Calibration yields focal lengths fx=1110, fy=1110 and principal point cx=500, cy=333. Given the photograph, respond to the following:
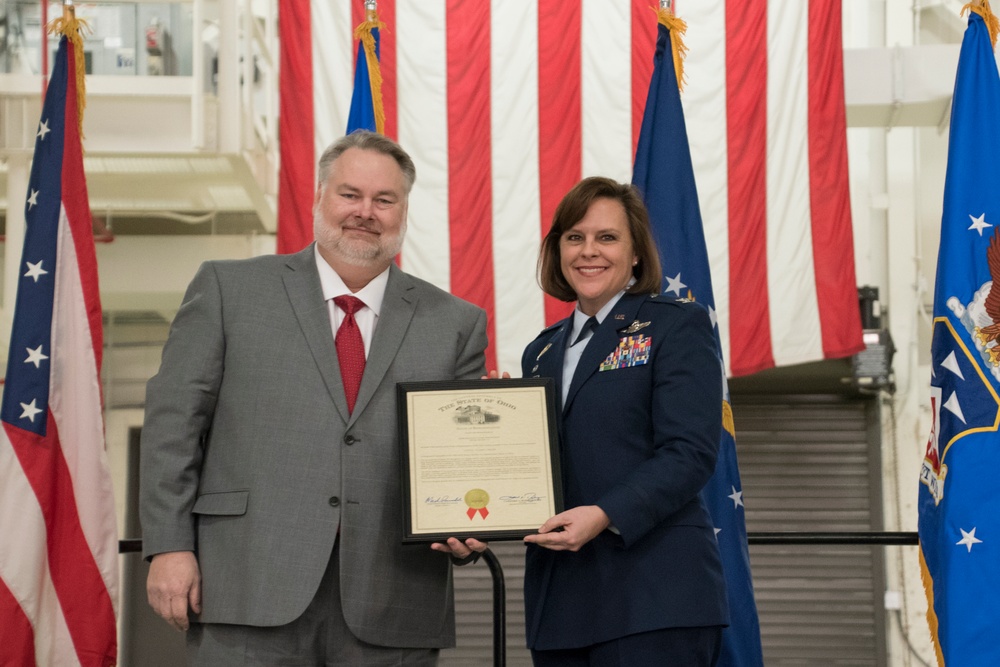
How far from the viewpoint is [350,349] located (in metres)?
2.25

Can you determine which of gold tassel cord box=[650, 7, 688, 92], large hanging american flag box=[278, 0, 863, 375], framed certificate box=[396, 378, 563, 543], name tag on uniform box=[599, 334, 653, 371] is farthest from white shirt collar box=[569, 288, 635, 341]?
large hanging american flag box=[278, 0, 863, 375]

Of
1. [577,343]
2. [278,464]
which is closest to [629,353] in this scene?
[577,343]

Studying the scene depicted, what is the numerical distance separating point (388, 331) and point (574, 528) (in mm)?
556

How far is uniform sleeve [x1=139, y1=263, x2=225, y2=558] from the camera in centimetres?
208

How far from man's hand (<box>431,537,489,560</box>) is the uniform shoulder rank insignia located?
0.52 m

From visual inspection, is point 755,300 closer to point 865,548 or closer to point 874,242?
point 874,242

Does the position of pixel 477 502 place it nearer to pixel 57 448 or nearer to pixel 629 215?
pixel 629 215

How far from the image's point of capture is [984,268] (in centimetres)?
322

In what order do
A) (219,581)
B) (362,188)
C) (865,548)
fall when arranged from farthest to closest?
(865,548), (362,188), (219,581)

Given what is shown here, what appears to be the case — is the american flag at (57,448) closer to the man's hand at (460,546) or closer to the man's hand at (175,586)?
the man's hand at (175,586)

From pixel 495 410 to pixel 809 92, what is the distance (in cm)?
325

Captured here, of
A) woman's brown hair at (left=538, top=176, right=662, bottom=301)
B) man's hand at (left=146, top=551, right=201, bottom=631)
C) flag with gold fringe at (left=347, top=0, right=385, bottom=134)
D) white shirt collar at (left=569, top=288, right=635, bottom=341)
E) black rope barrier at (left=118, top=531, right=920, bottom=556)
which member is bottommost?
black rope barrier at (left=118, top=531, right=920, bottom=556)

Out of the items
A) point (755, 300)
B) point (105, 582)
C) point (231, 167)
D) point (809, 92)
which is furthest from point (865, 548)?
point (105, 582)
